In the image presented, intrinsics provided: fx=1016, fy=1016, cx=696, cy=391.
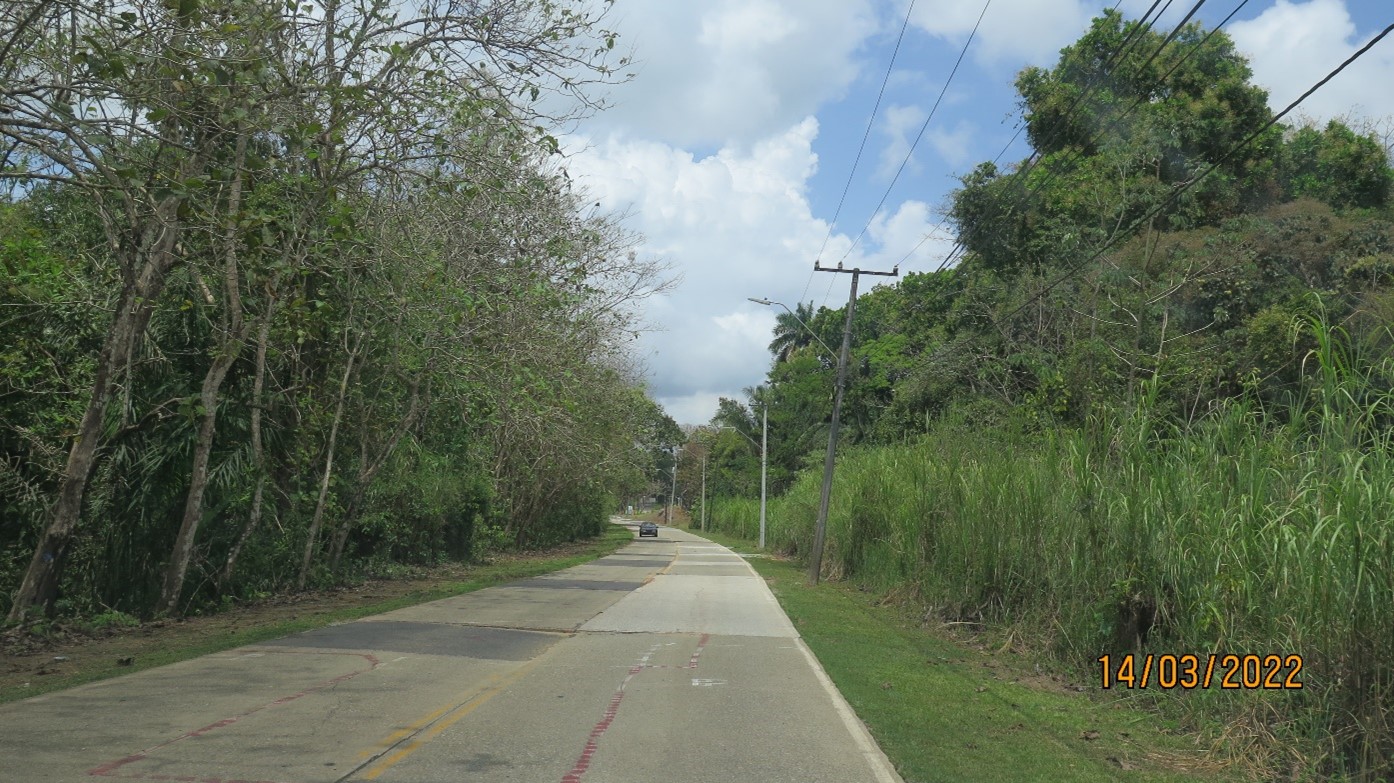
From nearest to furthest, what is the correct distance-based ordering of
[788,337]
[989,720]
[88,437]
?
[989,720] → [88,437] → [788,337]

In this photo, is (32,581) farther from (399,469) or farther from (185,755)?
(399,469)

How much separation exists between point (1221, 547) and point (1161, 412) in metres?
5.56

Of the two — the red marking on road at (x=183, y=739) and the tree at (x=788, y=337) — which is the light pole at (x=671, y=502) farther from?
the red marking on road at (x=183, y=739)

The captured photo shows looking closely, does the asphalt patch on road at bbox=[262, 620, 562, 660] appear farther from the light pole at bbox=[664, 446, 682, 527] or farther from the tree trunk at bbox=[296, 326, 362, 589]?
the light pole at bbox=[664, 446, 682, 527]

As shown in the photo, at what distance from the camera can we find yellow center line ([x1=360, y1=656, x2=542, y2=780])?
6.90 m

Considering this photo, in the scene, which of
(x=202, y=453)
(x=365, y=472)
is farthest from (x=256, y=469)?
(x=365, y=472)

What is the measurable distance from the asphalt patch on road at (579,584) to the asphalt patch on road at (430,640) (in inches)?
345

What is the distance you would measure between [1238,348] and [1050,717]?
17613mm

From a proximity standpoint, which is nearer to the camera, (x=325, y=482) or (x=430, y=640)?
(x=430, y=640)

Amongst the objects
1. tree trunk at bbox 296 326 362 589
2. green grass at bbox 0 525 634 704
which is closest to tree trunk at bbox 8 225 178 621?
green grass at bbox 0 525 634 704

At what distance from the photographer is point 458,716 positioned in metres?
8.47

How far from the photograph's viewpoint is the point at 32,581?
1283 centimetres

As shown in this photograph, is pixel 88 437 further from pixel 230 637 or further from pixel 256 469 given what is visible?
pixel 256 469

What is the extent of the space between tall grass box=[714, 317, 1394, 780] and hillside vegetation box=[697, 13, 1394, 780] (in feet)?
0.10
